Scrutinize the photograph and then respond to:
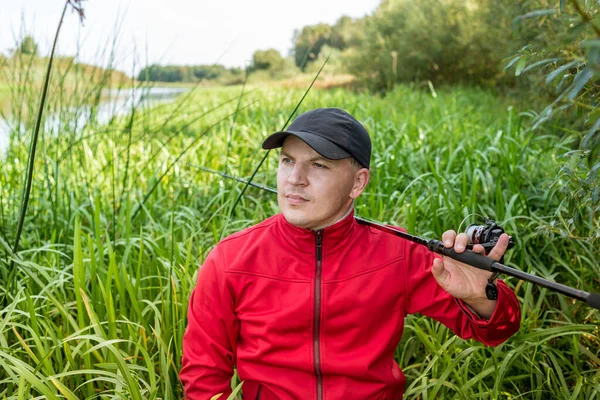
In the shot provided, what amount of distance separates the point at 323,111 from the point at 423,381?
3.05 feet

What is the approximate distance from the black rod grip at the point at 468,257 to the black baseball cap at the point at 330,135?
0.36 m

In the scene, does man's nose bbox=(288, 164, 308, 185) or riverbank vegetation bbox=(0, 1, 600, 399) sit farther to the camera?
riverbank vegetation bbox=(0, 1, 600, 399)

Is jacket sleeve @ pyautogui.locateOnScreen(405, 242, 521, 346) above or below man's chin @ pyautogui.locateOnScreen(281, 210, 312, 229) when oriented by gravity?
below

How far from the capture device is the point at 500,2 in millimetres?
8703

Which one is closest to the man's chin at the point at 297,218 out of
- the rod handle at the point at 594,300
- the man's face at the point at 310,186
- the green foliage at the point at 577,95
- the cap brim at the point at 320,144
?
the man's face at the point at 310,186

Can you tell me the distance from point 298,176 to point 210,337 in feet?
1.69

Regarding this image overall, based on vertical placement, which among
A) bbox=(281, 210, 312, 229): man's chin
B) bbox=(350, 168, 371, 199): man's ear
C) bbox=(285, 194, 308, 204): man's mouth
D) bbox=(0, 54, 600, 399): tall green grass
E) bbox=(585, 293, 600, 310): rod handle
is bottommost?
bbox=(0, 54, 600, 399): tall green grass

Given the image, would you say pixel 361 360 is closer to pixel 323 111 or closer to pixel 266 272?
pixel 266 272

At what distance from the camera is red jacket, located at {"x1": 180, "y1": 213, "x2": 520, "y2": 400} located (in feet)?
5.84

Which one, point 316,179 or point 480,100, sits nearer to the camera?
point 316,179

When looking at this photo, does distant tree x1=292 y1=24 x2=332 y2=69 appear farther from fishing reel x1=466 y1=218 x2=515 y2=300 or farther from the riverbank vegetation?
fishing reel x1=466 y1=218 x2=515 y2=300

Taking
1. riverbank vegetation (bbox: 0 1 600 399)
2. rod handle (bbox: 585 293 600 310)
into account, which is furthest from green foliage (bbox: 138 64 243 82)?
rod handle (bbox: 585 293 600 310)

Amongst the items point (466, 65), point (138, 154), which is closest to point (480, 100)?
point (466, 65)

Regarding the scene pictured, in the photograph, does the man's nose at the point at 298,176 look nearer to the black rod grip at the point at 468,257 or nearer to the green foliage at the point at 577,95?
the black rod grip at the point at 468,257
